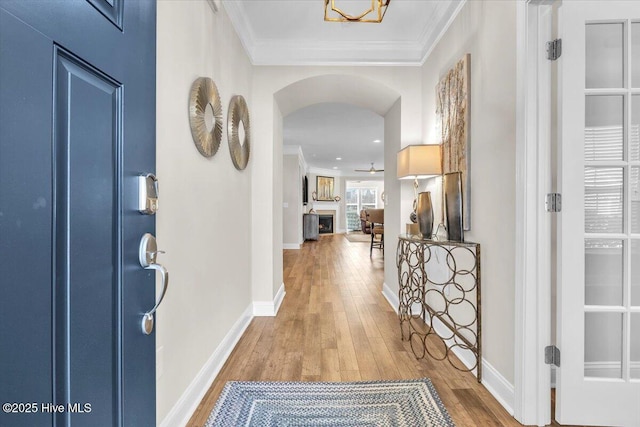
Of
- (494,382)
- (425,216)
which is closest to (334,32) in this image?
(425,216)

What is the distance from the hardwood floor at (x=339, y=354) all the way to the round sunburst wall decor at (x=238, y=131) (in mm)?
1473

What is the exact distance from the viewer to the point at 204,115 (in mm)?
1821

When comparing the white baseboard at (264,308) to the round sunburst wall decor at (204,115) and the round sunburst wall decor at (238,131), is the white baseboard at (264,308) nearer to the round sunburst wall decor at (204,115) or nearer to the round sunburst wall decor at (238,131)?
the round sunburst wall decor at (238,131)

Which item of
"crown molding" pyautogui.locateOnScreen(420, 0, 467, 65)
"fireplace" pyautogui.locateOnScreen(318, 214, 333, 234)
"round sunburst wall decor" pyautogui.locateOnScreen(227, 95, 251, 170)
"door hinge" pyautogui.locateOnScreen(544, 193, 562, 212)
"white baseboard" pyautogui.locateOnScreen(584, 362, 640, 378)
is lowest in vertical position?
"white baseboard" pyautogui.locateOnScreen(584, 362, 640, 378)

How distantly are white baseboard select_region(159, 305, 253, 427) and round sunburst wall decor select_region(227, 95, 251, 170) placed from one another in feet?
4.42

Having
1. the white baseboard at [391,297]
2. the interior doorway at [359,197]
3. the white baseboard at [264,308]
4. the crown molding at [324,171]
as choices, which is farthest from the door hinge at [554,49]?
the interior doorway at [359,197]

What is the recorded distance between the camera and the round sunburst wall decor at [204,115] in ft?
5.57

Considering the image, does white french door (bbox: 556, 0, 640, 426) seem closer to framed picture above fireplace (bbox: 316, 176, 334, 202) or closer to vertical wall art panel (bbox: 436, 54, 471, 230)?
vertical wall art panel (bbox: 436, 54, 471, 230)

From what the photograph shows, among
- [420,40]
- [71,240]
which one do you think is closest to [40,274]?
[71,240]

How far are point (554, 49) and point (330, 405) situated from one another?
218 cm

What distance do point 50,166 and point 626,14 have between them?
2282 millimetres

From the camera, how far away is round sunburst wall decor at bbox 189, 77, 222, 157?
170 centimetres

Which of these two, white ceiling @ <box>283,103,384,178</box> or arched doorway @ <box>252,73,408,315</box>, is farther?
white ceiling @ <box>283,103,384,178</box>

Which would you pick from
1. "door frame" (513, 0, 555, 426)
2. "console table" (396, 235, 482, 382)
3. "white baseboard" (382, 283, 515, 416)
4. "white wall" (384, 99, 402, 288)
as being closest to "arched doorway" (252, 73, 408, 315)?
"white wall" (384, 99, 402, 288)
